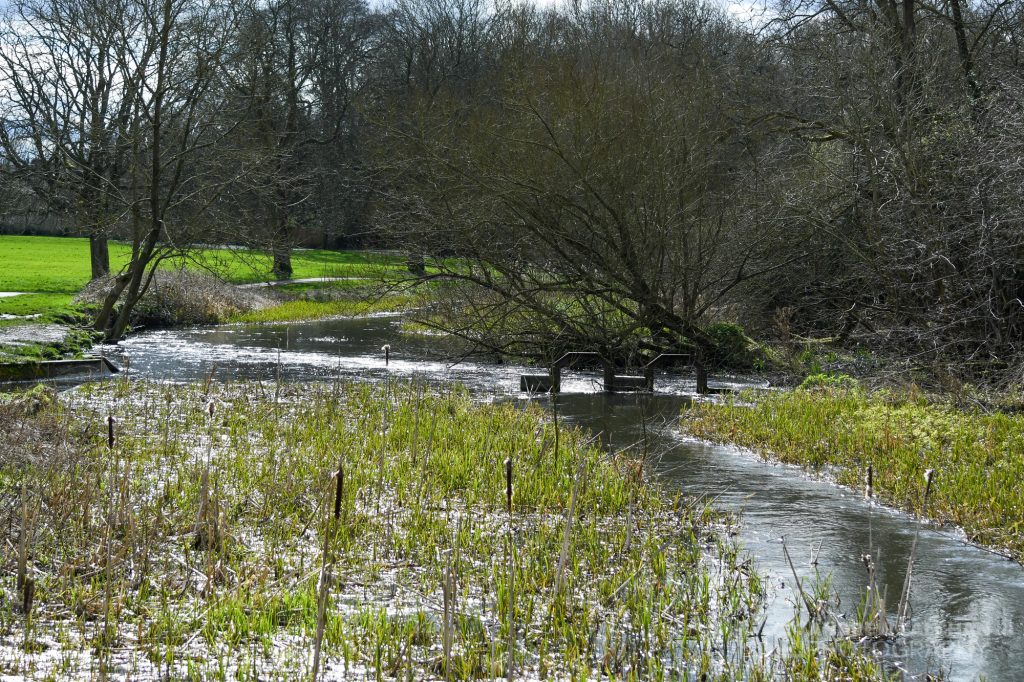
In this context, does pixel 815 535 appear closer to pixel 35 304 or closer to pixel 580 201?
pixel 580 201

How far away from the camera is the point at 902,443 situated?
10383 millimetres

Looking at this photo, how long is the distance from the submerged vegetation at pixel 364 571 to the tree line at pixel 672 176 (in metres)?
7.80

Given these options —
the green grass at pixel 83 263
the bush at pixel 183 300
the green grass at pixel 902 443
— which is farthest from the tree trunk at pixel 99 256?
the green grass at pixel 902 443


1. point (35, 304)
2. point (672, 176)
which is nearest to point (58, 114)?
point (35, 304)

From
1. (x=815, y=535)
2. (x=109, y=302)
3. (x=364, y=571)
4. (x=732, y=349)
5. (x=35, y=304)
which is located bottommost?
(x=815, y=535)

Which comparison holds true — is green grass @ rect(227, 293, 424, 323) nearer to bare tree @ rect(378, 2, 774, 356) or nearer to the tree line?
the tree line

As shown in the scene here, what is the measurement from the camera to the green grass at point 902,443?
820cm

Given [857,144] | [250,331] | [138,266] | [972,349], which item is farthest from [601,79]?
[250,331]

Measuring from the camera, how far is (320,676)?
185 inches

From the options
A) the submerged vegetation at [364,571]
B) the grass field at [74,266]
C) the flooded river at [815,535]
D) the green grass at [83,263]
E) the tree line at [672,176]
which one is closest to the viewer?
the submerged vegetation at [364,571]

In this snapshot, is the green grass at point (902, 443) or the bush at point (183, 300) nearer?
the green grass at point (902, 443)

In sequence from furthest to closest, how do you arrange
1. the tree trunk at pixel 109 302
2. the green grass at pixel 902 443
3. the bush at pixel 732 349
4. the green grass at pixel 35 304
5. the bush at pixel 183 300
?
the bush at pixel 183 300 < the green grass at pixel 35 304 < the bush at pixel 732 349 < the tree trunk at pixel 109 302 < the green grass at pixel 902 443

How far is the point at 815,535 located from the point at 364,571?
11.8 feet

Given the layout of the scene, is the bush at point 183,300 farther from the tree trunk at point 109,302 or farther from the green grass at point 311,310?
the tree trunk at point 109,302
